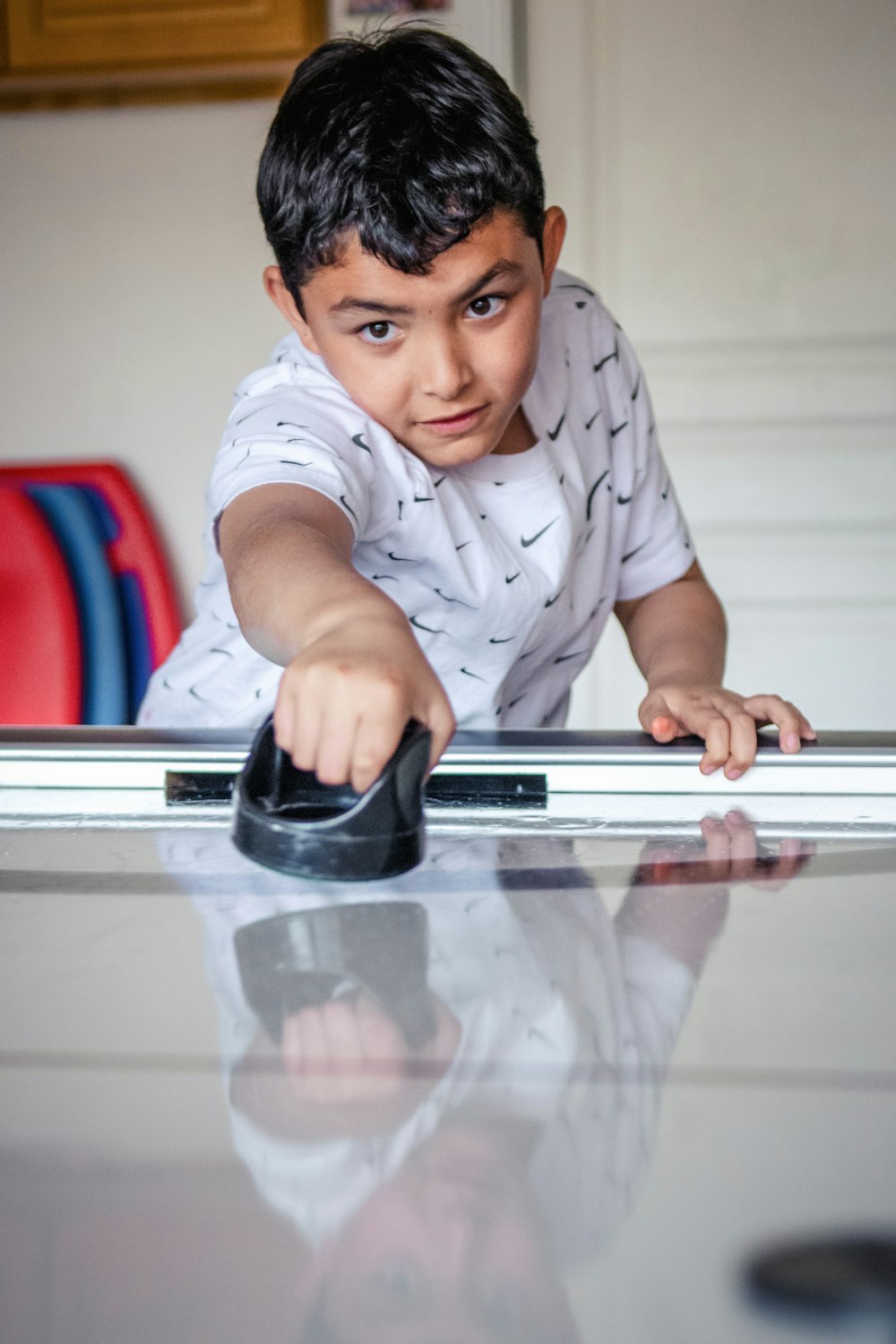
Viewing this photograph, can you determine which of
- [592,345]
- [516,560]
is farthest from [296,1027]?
[592,345]

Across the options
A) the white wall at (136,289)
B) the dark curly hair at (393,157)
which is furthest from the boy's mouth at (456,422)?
the white wall at (136,289)

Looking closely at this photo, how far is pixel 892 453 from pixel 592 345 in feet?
4.29

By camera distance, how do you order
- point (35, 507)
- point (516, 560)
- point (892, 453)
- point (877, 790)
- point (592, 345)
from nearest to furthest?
point (877, 790) < point (516, 560) < point (592, 345) < point (35, 507) < point (892, 453)

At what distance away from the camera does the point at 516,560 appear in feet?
3.07

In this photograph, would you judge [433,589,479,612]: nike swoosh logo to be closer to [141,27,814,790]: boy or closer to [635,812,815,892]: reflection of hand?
[141,27,814,790]: boy

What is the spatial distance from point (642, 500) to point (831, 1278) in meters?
0.90

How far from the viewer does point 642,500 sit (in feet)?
3.57

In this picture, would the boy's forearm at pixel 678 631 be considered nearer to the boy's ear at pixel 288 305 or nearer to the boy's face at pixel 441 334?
the boy's face at pixel 441 334

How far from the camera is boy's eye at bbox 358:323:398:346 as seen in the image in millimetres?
751

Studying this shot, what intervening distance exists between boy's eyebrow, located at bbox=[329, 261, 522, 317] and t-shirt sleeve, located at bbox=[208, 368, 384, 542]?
0.23 feet

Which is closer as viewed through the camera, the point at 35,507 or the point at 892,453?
the point at 35,507

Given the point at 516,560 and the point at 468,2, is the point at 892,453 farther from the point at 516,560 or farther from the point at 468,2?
the point at 516,560

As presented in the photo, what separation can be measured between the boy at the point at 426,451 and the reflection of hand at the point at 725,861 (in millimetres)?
91

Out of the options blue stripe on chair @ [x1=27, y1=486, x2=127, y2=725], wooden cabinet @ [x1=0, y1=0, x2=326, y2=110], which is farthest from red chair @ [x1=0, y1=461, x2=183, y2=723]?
wooden cabinet @ [x1=0, y1=0, x2=326, y2=110]
